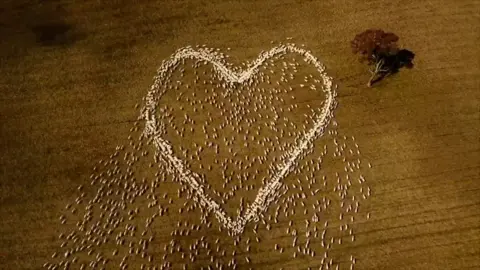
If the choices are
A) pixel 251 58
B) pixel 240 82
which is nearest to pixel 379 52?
pixel 251 58

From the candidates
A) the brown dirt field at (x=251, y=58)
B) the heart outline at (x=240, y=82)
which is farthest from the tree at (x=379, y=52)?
the heart outline at (x=240, y=82)

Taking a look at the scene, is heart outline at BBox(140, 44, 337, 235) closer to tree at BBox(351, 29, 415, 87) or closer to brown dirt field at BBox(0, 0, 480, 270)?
brown dirt field at BBox(0, 0, 480, 270)

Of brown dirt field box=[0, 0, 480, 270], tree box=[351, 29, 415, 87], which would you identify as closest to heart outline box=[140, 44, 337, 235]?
brown dirt field box=[0, 0, 480, 270]

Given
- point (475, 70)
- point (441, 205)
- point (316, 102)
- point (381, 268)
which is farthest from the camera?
point (475, 70)

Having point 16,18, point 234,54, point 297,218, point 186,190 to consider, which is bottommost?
point 297,218

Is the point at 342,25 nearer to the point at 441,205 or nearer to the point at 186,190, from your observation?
the point at 441,205

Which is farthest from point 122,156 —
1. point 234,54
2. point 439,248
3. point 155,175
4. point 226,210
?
point 439,248
